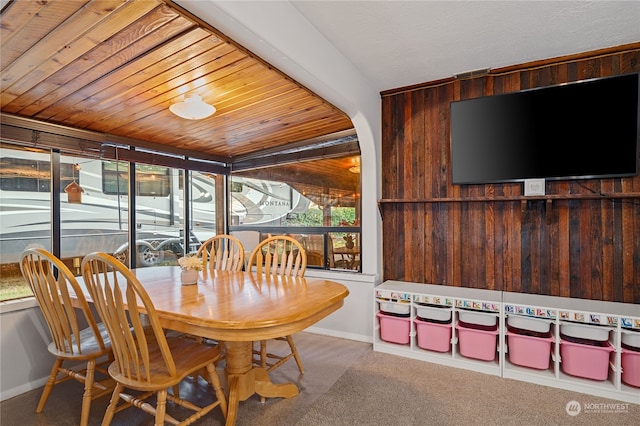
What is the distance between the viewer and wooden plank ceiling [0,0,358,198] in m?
1.55

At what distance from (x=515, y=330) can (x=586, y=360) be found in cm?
44

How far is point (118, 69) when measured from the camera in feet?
6.61

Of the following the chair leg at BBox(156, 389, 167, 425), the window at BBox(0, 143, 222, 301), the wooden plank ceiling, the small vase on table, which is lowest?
the chair leg at BBox(156, 389, 167, 425)

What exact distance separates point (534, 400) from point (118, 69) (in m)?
3.43

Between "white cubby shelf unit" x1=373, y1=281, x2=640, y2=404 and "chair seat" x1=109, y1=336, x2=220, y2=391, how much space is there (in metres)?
1.63

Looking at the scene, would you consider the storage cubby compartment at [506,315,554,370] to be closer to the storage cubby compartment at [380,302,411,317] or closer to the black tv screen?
the storage cubby compartment at [380,302,411,317]

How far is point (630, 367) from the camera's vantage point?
Result: 216 cm

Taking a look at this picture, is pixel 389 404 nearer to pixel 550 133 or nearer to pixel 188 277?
pixel 188 277

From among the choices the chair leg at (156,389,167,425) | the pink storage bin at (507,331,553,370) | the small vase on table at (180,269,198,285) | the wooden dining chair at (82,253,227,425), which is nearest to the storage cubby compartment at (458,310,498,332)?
the pink storage bin at (507,331,553,370)

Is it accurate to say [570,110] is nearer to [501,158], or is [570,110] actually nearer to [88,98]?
[501,158]

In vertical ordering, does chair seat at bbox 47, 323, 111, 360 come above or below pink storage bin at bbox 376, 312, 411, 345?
above

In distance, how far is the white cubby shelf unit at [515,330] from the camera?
7.18 ft

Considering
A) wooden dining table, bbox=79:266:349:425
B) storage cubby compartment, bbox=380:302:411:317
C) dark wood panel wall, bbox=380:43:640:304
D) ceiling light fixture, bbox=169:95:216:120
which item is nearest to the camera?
wooden dining table, bbox=79:266:349:425

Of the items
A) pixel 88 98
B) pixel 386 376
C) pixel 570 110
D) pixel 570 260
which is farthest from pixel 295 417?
pixel 570 110
